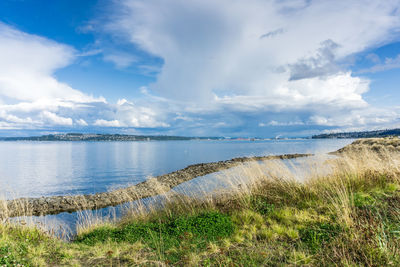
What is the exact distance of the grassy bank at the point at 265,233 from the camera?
15.2ft

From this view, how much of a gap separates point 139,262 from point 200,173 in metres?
30.7

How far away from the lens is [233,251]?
17.7 ft

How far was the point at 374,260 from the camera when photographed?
12.9 feet

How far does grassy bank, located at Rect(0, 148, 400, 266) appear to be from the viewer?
462 cm

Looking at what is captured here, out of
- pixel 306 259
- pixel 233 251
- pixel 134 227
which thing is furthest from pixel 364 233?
pixel 134 227

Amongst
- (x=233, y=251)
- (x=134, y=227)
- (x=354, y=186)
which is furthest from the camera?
(x=354, y=186)

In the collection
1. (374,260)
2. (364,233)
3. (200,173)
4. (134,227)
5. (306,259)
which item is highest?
(364,233)

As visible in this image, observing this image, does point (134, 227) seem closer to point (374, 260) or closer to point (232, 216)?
point (232, 216)

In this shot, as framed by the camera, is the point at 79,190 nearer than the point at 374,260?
No

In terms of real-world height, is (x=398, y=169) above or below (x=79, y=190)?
above

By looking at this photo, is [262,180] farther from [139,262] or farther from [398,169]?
[139,262]

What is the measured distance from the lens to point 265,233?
21.1ft

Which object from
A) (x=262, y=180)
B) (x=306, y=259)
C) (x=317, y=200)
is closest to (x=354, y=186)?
(x=317, y=200)

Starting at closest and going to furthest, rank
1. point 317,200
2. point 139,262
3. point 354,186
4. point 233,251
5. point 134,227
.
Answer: point 139,262, point 233,251, point 134,227, point 317,200, point 354,186
